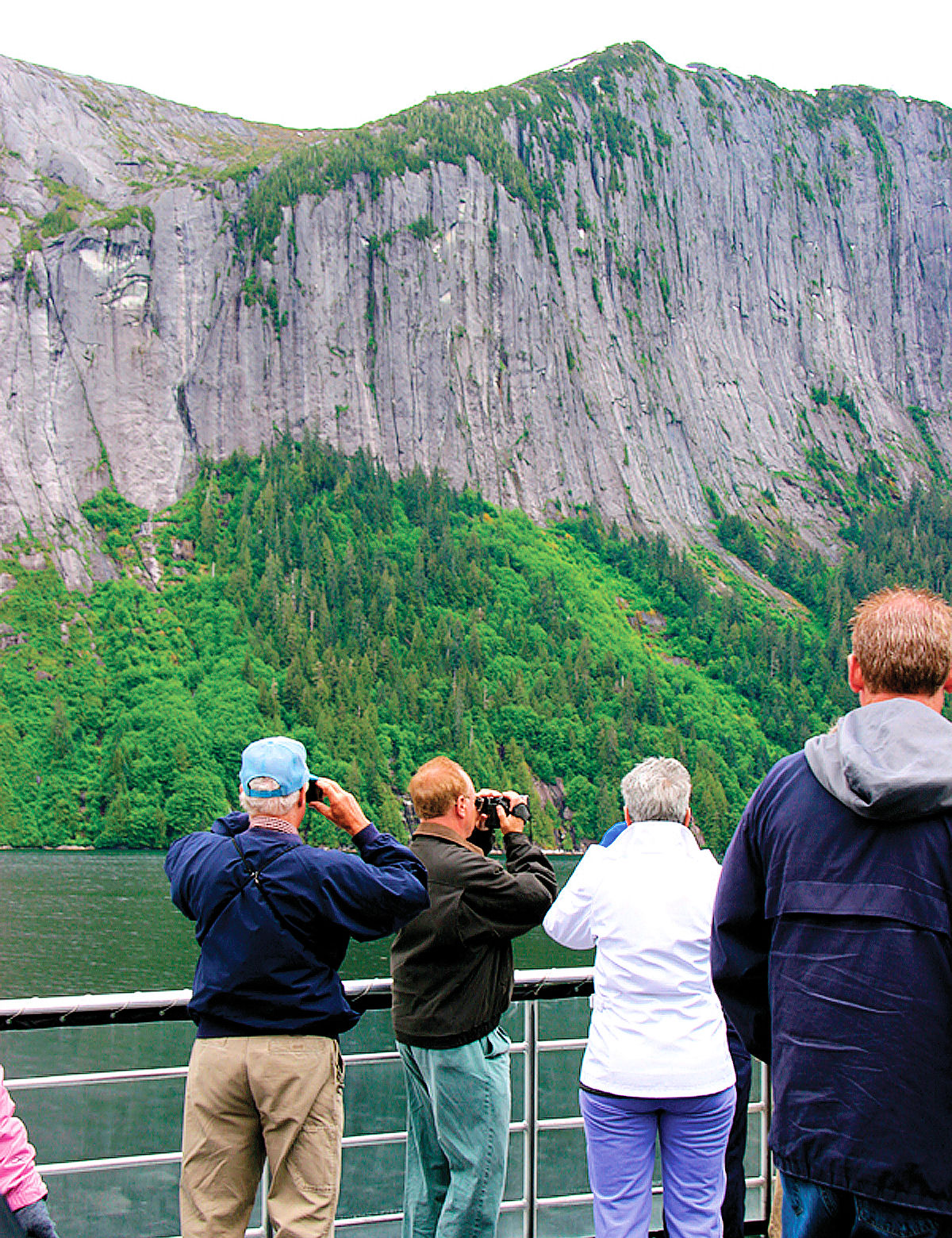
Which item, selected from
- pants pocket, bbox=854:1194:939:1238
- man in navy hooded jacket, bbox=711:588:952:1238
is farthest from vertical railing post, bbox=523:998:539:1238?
pants pocket, bbox=854:1194:939:1238

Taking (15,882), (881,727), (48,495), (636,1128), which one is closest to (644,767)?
(636,1128)

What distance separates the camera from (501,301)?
388 feet

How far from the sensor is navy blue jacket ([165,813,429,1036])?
11.6 feet

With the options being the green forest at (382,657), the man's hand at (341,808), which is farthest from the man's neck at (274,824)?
the green forest at (382,657)

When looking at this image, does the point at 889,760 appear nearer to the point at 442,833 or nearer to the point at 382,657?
the point at 442,833

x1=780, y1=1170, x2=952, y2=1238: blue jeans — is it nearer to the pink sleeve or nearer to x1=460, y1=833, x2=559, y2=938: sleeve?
x1=460, y1=833, x2=559, y2=938: sleeve

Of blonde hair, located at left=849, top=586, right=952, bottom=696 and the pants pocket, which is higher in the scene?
blonde hair, located at left=849, top=586, right=952, bottom=696

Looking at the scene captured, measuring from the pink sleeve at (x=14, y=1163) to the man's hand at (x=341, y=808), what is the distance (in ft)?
4.09

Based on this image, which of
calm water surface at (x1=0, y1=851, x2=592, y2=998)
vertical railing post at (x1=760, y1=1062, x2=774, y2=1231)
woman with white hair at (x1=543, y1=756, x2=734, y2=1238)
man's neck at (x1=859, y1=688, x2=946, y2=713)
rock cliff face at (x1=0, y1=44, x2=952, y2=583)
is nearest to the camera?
man's neck at (x1=859, y1=688, x2=946, y2=713)

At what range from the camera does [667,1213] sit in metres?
3.95

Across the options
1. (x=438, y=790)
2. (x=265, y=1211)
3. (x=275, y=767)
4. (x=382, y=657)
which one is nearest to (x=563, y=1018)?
(x=438, y=790)

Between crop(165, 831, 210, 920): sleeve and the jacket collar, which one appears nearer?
crop(165, 831, 210, 920): sleeve

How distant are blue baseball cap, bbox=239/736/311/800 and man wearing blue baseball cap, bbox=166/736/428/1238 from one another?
0.14 meters

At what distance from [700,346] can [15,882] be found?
92.4 metres
